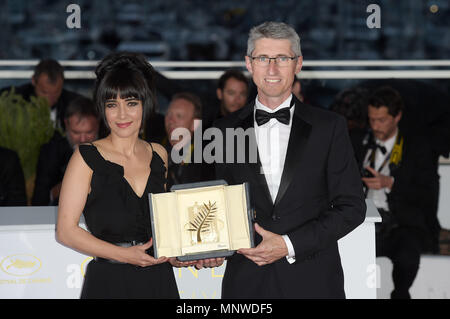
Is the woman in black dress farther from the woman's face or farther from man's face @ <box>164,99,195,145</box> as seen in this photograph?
man's face @ <box>164,99,195,145</box>

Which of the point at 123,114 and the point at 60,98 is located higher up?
the point at 60,98

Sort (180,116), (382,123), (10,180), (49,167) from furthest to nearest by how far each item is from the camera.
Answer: (180,116), (382,123), (49,167), (10,180)

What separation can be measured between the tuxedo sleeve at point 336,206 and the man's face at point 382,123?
2683 millimetres

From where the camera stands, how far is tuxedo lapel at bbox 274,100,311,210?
281cm

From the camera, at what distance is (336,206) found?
2.82 meters

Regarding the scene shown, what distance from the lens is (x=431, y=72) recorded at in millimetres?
7441

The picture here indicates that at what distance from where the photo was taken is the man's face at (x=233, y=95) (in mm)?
6418

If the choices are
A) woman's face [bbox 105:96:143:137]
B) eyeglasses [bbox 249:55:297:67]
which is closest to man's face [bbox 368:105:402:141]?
eyeglasses [bbox 249:55:297:67]

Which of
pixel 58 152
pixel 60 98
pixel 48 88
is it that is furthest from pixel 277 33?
pixel 60 98

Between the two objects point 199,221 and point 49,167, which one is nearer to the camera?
point 199,221

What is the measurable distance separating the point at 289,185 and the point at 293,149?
0.14m

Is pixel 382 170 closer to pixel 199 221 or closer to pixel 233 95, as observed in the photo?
pixel 233 95

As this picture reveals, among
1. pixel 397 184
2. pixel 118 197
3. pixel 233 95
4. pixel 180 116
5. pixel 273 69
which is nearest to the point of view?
pixel 273 69

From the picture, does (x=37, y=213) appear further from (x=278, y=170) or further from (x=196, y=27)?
(x=196, y=27)
